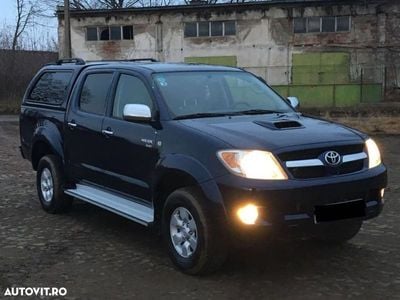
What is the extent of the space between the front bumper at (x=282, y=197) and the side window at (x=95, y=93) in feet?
7.47

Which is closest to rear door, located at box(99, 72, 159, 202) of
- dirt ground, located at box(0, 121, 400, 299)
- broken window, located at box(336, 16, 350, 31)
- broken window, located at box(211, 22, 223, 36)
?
dirt ground, located at box(0, 121, 400, 299)

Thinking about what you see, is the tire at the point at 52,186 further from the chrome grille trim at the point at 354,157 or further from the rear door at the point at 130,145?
the chrome grille trim at the point at 354,157

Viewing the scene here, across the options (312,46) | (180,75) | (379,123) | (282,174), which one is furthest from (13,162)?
(312,46)

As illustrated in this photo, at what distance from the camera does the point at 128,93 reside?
6.02 metres

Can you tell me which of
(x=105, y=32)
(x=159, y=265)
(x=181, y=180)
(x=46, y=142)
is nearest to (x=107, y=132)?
(x=181, y=180)

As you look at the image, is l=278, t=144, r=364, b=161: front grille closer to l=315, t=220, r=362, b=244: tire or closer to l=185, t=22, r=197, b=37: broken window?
l=315, t=220, r=362, b=244: tire

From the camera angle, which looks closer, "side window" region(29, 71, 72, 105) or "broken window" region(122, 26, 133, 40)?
"side window" region(29, 71, 72, 105)

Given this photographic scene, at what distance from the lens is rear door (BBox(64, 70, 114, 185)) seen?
20.5 feet

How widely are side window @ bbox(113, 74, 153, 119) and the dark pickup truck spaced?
0.01 metres

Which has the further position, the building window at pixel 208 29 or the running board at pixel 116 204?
the building window at pixel 208 29

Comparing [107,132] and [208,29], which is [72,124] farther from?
[208,29]

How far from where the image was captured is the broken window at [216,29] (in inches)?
1560

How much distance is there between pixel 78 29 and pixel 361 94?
67.0ft

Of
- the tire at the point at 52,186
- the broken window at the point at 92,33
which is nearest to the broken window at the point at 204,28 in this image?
the broken window at the point at 92,33
